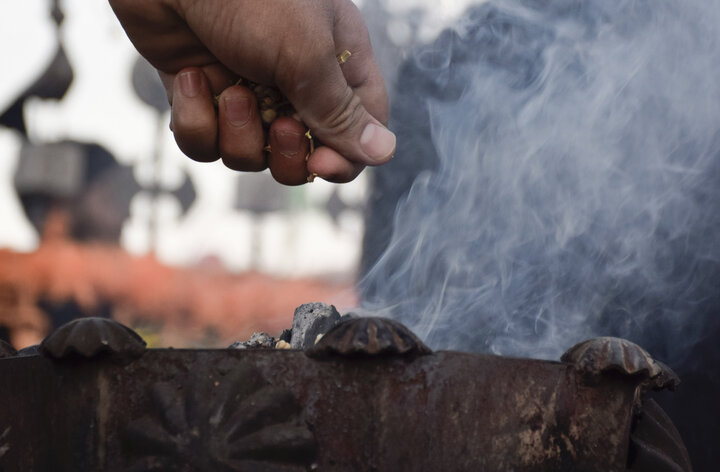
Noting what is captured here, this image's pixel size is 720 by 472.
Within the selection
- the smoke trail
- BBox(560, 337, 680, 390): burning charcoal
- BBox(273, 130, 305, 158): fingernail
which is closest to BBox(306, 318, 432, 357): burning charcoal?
BBox(560, 337, 680, 390): burning charcoal

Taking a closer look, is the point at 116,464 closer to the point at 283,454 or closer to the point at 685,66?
the point at 283,454

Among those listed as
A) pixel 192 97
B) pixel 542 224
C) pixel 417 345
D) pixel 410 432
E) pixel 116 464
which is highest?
pixel 192 97

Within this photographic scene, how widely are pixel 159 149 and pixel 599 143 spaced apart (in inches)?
360

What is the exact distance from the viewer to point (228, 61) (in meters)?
2.14

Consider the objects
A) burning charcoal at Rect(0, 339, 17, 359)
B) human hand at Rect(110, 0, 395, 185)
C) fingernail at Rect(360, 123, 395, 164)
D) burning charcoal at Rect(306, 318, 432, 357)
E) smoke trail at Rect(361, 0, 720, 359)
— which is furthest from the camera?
smoke trail at Rect(361, 0, 720, 359)

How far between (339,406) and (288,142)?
1047mm

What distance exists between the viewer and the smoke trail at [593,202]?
3381 millimetres

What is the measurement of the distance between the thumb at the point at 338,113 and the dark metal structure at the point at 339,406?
2.54ft

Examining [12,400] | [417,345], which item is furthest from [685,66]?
[12,400]

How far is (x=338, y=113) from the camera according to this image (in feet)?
7.13

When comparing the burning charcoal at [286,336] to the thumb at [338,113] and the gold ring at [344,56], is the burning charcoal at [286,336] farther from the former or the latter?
the gold ring at [344,56]

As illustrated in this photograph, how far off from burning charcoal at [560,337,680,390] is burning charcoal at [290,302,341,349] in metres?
0.82

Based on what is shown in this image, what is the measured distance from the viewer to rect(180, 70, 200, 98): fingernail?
2.28 meters

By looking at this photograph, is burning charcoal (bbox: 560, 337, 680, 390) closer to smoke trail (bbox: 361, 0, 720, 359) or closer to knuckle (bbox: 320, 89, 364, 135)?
knuckle (bbox: 320, 89, 364, 135)
